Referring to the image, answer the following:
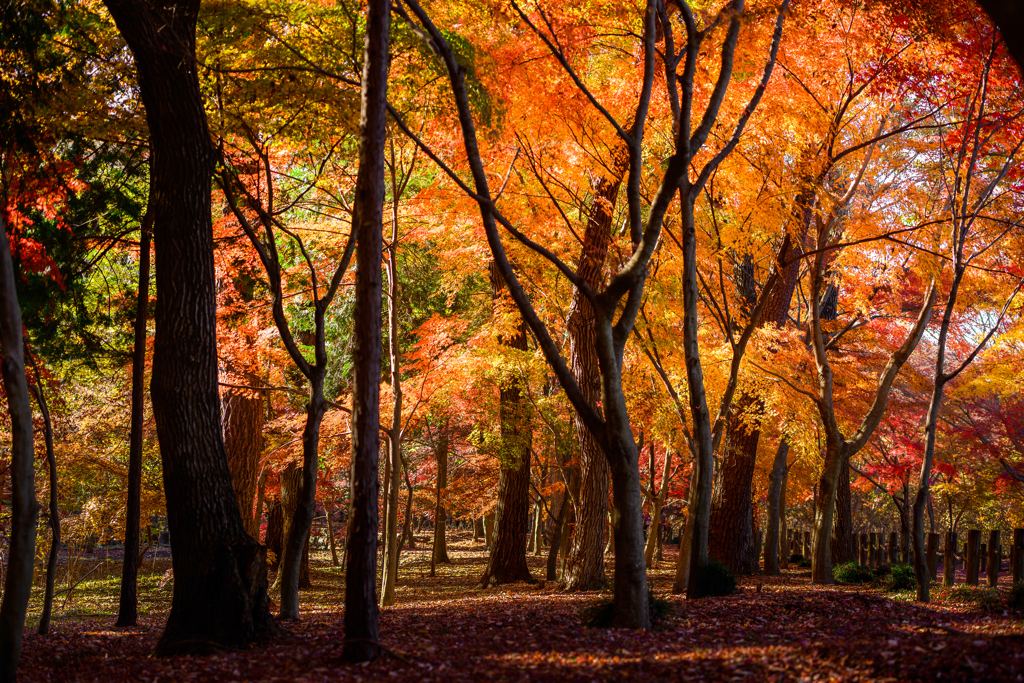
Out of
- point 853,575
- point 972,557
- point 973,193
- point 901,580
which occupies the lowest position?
point 853,575

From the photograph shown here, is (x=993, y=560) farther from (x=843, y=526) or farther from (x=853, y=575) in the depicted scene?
(x=843, y=526)

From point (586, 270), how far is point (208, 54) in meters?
Answer: 6.45

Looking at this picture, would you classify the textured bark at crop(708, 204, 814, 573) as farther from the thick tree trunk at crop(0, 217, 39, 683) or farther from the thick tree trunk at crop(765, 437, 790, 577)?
the thick tree trunk at crop(0, 217, 39, 683)

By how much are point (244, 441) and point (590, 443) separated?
20.7 ft

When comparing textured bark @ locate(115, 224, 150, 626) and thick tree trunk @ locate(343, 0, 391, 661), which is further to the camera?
textured bark @ locate(115, 224, 150, 626)

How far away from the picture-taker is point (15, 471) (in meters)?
4.90

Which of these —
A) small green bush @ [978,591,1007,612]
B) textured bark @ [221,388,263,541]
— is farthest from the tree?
textured bark @ [221,388,263,541]

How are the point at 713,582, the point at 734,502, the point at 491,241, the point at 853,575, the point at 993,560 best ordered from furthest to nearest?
the point at 734,502
the point at 853,575
the point at 993,560
the point at 713,582
the point at 491,241

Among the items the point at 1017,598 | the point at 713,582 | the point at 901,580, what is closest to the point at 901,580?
the point at 901,580

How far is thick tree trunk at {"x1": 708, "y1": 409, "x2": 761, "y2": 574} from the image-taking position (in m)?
13.5

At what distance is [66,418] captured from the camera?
56.2 feet

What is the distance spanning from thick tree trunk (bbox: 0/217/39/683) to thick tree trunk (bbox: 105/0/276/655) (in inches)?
41.2

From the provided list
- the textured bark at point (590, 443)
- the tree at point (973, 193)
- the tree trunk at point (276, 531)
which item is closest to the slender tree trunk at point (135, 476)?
the textured bark at point (590, 443)

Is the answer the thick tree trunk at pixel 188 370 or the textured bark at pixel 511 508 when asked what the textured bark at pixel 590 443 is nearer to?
the textured bark at pixel 511 508
